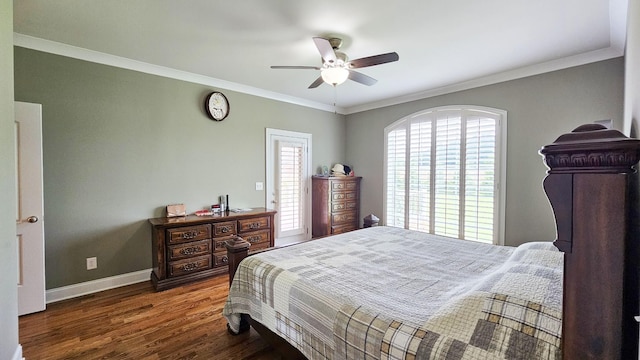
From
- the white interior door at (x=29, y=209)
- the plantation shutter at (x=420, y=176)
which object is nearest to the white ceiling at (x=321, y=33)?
the white interior door at (x=29, y=209)

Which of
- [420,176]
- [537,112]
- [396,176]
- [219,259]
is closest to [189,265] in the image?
[219,259]

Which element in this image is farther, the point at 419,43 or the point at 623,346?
the point at 419,43

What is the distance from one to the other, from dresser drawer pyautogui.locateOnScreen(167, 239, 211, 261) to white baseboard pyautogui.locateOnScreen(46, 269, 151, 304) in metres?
0.59

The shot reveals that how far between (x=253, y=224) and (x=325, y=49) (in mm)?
2458

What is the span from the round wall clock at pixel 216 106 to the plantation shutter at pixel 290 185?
42.2 inches

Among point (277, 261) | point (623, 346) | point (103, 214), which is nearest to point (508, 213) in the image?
point (277, 261)

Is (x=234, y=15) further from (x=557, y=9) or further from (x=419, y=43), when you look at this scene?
(x=557, y=9)

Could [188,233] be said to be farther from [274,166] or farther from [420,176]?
[420,176]

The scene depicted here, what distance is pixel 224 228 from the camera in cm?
353

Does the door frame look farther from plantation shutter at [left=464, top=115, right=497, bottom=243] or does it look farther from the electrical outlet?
plantation shutter at [left=464, top=115, right=497, bottom=243]

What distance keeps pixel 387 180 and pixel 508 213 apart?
1.90 metres

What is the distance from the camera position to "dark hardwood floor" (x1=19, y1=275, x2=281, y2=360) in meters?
2.06

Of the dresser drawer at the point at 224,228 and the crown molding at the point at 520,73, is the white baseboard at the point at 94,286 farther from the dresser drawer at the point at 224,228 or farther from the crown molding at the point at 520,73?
the crown molding at the point at 520,73

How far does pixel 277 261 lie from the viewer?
6.59ft
